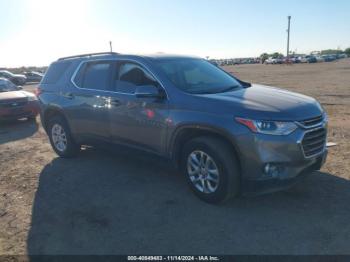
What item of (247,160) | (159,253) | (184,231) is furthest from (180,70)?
(159,253)

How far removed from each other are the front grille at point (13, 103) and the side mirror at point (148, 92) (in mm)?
7760

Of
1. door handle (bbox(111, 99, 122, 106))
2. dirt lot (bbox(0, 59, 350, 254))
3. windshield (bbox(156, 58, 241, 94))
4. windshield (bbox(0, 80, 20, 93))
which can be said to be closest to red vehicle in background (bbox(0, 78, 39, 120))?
windshield (bbox(0, 80, 20, 93))

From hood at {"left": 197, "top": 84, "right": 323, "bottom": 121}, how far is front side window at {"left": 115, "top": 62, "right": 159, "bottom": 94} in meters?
1.07

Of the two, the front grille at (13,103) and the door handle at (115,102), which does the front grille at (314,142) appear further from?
the front grille at (13,103)

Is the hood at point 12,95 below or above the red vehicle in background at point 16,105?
above

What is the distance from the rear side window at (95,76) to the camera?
5.92m

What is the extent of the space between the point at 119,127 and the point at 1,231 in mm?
2156

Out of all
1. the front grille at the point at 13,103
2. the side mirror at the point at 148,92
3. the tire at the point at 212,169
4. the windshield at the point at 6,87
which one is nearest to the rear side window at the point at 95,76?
the side mirror at the point at 148,92

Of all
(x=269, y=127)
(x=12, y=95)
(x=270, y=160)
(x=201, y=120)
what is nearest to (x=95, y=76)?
(x=201, y=120)

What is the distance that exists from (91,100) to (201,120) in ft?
7.87

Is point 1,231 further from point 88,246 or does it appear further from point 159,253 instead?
point 159,253

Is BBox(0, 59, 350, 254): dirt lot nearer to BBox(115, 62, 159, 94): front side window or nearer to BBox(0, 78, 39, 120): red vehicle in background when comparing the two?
BBox(115, 62, 159, 94): front side window

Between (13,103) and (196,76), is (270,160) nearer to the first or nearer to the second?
(196,76)

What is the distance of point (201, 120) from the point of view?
14.6ft
